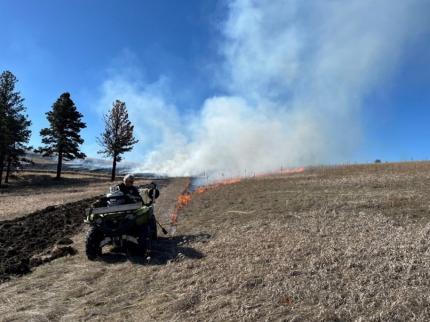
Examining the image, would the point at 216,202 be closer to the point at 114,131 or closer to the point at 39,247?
the point at 39,247

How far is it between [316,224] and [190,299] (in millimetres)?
6285

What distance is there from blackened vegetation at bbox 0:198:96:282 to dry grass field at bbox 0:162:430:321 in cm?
84

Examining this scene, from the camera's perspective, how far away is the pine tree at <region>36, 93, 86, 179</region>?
61812 mm

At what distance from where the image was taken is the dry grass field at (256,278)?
21.7 feet

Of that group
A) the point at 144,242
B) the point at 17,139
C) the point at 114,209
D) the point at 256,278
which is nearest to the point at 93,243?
the point at 114,209

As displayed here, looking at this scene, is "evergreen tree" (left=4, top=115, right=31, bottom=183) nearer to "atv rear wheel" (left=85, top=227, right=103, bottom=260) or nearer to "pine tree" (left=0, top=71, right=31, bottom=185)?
"pine tree" (left=0, top=71, right=31, bottom=185)

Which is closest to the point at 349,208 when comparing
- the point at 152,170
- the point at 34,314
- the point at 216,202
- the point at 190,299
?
Result: the point at 216,202

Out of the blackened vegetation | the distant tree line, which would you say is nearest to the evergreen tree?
the distant tree line

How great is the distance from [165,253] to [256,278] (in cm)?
378

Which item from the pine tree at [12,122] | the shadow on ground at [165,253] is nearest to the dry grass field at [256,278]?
the shadow on ground at [165,253]

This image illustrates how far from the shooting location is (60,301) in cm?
802

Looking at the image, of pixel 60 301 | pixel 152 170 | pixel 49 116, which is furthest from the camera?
pixel 152 170

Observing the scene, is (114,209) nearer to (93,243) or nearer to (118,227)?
(118,227)

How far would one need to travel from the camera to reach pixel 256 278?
8.00m
